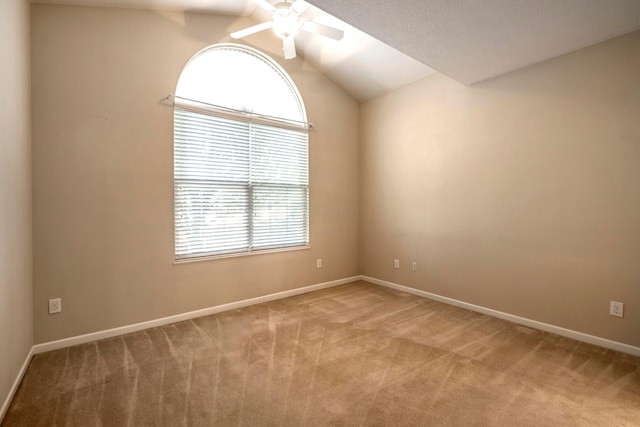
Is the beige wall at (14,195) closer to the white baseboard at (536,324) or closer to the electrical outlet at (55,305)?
the electrical outlet at (55,305)

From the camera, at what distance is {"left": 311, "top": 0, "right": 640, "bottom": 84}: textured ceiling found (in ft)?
6.82

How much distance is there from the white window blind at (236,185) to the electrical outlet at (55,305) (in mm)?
987

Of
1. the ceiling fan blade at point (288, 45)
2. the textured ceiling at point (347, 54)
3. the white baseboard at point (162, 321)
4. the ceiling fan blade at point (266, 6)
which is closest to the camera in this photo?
the ceiling fan blade at point (266, 6)

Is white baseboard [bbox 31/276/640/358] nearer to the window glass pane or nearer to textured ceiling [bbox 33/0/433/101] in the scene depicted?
the window glass pane

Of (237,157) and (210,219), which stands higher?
(237,157)

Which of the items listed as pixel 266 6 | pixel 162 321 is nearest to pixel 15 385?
pixel 162 321

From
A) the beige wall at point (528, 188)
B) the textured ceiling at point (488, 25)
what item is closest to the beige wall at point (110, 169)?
the textured ceiling at point (488, 25)

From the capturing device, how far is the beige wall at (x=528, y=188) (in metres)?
2.52

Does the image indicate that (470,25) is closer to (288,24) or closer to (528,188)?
(288,24)

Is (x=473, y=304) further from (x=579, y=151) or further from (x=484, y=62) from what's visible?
(x=484, y=62)

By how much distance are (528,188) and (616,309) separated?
4.03 feet

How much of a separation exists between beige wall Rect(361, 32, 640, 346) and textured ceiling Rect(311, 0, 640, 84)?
1.08ft

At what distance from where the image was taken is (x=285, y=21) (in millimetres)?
2551

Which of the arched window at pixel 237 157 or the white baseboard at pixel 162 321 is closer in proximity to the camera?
the white baseboard at pixel 162 321
